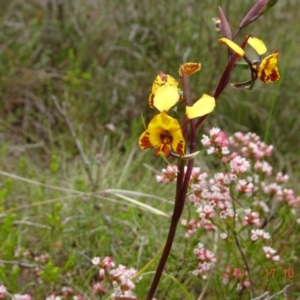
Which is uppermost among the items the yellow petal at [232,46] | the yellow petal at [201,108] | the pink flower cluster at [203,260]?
the yellow petal at [232,46]

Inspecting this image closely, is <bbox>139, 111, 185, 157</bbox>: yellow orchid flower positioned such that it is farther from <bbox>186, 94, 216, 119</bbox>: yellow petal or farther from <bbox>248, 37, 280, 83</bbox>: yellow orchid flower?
<bbox>248, 37, 280, 83</bbox>: yellow orchid flower

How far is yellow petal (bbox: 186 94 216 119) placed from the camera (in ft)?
3.01

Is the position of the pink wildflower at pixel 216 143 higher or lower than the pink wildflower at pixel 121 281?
higher

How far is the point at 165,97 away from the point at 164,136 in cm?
6

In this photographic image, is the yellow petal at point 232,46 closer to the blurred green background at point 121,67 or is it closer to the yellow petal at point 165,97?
the yellow petal at point 165,97

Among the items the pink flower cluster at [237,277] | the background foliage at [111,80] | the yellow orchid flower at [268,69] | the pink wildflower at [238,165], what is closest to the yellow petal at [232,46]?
the yellow orchid flower at [268,69]

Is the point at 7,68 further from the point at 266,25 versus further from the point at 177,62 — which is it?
the point at 266,25

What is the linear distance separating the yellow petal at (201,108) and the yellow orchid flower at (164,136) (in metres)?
0.03

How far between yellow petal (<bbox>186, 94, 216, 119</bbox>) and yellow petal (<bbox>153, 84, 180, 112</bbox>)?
0.09ft

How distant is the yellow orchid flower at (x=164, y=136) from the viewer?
0.91m

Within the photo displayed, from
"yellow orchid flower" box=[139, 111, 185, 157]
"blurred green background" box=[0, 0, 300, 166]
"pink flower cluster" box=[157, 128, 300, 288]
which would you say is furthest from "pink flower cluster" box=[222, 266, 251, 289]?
"blurred green background" box=[0, 0, 300, 166]

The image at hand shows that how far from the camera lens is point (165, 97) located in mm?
928

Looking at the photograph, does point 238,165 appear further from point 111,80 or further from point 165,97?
point 111,80

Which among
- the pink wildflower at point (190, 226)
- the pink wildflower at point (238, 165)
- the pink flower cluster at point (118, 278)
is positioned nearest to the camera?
the pink flower cluster at point (118, 278)
